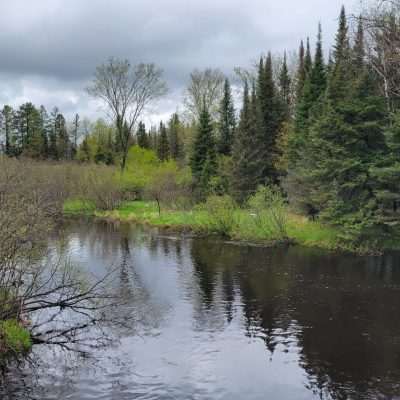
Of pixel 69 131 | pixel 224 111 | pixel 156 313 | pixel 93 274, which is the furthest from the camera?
pixel 69 131

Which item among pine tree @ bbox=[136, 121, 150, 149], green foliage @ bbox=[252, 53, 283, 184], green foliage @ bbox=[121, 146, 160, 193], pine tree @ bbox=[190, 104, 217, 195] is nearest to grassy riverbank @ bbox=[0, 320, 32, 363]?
green foliage @ bbox=[252, 53, 283, 184]

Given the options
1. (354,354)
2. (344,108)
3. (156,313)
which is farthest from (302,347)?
(344,108)

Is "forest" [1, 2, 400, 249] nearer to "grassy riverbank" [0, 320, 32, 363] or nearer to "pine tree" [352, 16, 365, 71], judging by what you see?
"pine tree" [352, 16, 365, 71]

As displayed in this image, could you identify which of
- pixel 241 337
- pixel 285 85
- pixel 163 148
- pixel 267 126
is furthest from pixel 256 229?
pixel 163 148

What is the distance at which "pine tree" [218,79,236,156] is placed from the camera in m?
56.0

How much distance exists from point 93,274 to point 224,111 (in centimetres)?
4013

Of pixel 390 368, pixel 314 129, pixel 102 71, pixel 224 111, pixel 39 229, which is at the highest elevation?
pixel 102 71

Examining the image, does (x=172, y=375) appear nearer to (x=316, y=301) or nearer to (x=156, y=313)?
(x=156, y=313)

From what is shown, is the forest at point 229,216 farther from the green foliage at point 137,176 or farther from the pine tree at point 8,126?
the pine tree at point 8,126

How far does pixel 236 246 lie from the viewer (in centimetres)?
3222

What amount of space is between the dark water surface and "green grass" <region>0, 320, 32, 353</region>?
1.60 ft

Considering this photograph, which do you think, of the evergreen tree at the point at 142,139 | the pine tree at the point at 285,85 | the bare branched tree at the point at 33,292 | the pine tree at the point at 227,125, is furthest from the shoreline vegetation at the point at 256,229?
the evergreen tree at the point at 142,139

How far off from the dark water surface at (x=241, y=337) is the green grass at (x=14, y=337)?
1.60ft

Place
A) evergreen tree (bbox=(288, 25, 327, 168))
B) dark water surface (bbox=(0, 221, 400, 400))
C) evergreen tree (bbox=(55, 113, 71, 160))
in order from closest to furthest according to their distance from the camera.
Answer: dark water surface (bbox=(0, 221, 400, 400))
evergreen tree (bbox=(288, 25, 327, 168))
evergreen tree (bbox=(55, 113, 71, 160))
